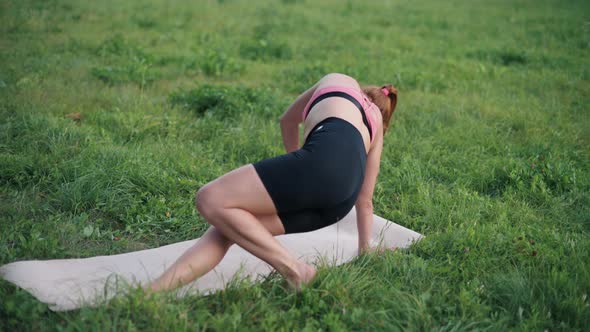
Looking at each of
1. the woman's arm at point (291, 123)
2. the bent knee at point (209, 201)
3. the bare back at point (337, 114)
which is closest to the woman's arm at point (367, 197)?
the bare back at point (337, 114)

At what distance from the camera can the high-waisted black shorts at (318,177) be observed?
2.60m

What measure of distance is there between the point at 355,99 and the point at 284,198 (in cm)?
85

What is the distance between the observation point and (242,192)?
8.30 feet

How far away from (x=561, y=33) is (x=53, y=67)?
7.99 meters

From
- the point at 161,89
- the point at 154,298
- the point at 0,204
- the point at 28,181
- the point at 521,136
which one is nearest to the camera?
the point at 154,298

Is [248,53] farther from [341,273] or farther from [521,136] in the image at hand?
[341,273]

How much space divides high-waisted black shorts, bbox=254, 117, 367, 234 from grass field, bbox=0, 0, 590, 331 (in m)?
0.35

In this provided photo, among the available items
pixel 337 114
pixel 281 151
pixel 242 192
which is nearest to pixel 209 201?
pixel 242 192

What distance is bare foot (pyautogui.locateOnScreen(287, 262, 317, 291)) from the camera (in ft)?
8.78

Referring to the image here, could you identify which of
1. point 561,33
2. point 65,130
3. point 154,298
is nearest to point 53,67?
point 65,130

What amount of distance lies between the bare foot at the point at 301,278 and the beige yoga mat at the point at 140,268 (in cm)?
23

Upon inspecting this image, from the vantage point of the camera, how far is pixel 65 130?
4.39 m

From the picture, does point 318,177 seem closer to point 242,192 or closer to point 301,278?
point 242,192

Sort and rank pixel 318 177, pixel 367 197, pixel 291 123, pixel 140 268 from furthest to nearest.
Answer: pixel 291 123, pixel 367 197, pixel 140 268, pixel 318 177
